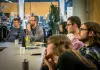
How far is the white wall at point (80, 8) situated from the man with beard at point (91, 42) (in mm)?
6407

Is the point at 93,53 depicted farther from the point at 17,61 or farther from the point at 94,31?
the point at 17,61

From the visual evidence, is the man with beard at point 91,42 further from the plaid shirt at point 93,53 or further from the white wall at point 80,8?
the white wall at point 80,8

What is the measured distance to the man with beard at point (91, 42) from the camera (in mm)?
2362

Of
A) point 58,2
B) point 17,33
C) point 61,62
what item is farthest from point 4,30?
point 61,62

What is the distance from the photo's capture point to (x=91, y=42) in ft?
8.34

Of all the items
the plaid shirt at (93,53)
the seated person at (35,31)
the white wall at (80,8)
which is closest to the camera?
the plaid shirt at (93,53)

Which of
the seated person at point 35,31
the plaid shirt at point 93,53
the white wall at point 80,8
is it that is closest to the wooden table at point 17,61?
the plaid shirt at point 93,53

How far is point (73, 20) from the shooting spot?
420 cm

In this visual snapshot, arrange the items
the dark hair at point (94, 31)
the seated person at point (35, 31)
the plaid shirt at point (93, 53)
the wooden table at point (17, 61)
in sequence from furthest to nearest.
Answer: the seated person at point (35, 31)
the wooden table at point (17, 61)
the dark hair at point (94, 31)
the plaid shirt at point (93, 53)

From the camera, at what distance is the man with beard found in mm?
2362

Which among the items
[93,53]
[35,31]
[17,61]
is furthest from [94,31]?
[35,31]

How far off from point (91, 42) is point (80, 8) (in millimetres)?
6618

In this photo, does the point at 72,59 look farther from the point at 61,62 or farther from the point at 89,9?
the point at 89,9

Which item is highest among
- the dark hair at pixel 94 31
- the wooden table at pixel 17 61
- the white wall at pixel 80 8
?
the white wall at pixel 80 8
